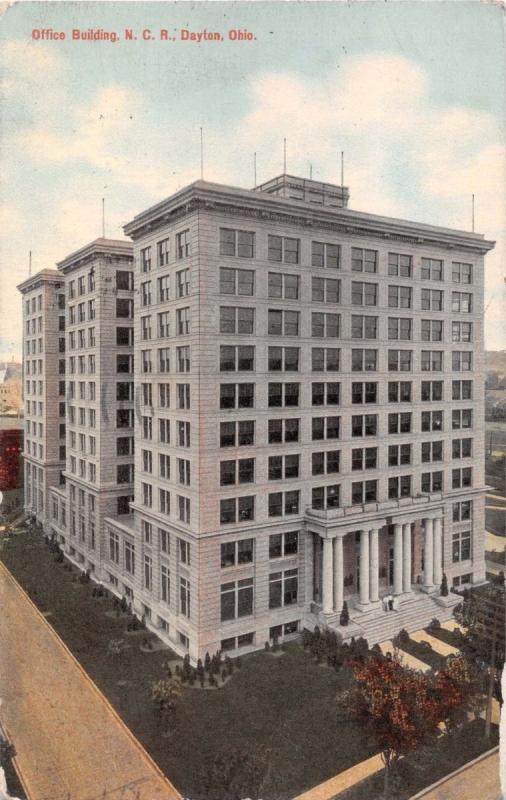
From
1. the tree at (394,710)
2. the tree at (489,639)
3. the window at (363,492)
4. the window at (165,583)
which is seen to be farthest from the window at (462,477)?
the window at (165,583)

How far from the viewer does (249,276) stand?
95.8 ft

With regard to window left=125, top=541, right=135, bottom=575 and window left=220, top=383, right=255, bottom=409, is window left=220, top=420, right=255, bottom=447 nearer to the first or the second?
window left=220, top=383, right=255, bottom=409

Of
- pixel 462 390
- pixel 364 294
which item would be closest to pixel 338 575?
pixel 462 390

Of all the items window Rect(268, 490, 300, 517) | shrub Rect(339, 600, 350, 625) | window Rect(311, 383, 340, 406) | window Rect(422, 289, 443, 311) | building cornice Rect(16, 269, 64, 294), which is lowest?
shrub Rect(339, 600, 350, 625)

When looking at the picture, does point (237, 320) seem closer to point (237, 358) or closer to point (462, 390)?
point (237, 358)

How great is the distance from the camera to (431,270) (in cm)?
3538

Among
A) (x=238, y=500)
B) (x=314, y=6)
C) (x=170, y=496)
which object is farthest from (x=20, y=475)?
(x=314, y=6)

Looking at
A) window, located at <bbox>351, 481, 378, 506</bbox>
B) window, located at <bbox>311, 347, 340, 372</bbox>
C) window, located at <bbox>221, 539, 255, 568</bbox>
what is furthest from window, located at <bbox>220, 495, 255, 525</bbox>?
window, located at <bbox>311, 347, 340, 372</bbox>

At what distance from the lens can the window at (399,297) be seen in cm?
3403

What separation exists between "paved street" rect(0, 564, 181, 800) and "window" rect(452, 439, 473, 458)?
945 inches

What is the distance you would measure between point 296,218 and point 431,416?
15100 mm

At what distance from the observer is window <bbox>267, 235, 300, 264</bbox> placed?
29.7 metres

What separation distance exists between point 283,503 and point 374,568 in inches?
268

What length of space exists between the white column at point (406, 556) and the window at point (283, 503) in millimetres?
7428
